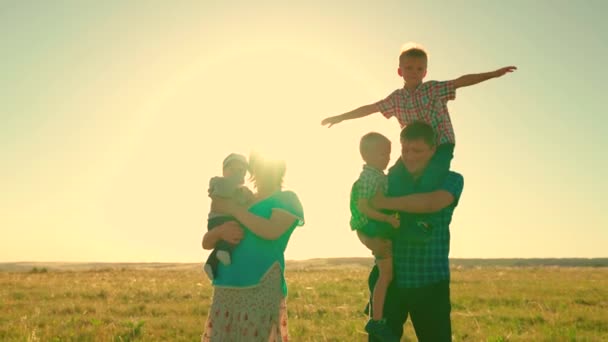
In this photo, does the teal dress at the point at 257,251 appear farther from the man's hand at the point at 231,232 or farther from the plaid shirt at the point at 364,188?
the plaid shirt at the point at 364,188

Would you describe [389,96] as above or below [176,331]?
above

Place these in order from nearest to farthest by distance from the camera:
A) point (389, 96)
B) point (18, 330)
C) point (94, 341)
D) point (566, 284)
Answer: point (389, 96) → point (94, 341) → point (18, 330) → point (566, 284)

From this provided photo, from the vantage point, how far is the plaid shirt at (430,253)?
4.89m

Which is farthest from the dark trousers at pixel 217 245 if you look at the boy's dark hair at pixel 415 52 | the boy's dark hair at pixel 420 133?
the boy's dark hair at pixel 415 52

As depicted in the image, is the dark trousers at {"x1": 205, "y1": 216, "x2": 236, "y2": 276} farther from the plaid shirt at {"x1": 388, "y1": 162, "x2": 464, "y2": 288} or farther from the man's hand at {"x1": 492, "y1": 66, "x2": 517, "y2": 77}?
the man's hand at {"x1": 492, "y1": 66, "x2": 517, "y2": 77}

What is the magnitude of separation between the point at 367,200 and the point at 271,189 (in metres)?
0.87

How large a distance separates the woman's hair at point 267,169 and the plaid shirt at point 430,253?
3.60 ft

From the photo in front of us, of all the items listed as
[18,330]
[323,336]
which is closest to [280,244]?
[323,336]

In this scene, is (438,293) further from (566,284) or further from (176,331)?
(566,284)

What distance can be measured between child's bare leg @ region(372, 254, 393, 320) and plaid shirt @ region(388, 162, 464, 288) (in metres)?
0.13

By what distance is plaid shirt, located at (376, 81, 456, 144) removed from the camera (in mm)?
5406

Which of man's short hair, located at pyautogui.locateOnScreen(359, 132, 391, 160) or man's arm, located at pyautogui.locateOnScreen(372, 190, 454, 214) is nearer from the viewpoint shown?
man's arm, located at pyautogui.locateOnScreen(372, 190, 454, 214)

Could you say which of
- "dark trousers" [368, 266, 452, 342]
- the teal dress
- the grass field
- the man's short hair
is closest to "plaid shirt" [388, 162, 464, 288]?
"dark trousers" [368, 266, 452, 342]

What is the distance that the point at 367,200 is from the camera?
5180mm
